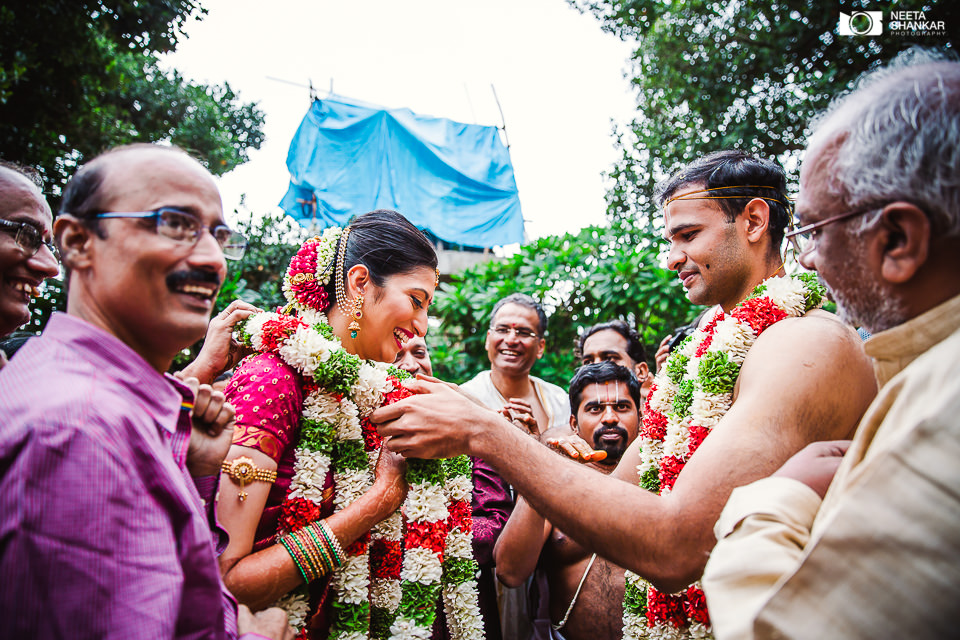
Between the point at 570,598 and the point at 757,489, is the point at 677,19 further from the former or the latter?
the point at 757,489

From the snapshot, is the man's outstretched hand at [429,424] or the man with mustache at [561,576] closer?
the man's outstretched hand at [429,424]

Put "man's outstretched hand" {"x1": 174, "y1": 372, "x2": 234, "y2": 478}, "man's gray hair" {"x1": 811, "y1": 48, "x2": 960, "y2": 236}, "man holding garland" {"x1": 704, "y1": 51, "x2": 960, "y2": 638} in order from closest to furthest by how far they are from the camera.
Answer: "man holding garland" {"x1": 704, "y1": 51, "x2": 960, "y2": 638}, "man's gray hair" {"x1": 811, "y1": 48, "x2": 960, "y2": 236}, "man's outstretched hand" {"x1": 174, "y1": 372, "x2": 234, "y2": 478}

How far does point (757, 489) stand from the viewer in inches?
58.3

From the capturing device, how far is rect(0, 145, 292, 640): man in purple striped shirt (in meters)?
1.09

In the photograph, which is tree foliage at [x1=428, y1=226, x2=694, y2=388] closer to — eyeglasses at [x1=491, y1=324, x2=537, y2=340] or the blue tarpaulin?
eyeglasses at [x1=491, y1=324, x2=537, y2=340]

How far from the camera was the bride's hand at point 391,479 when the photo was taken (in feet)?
8.18

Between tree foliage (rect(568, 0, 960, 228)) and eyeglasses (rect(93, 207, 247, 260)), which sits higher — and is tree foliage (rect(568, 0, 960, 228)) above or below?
above

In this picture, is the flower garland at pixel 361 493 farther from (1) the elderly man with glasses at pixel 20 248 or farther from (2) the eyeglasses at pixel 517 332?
(2) the eyeglasses at pixel 517 332

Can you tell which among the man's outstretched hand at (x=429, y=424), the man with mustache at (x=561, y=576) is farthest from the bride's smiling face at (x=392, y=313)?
the man with mustache at (x=561, y=576)

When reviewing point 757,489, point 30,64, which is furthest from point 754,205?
point 30,64

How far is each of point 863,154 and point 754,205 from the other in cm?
152
